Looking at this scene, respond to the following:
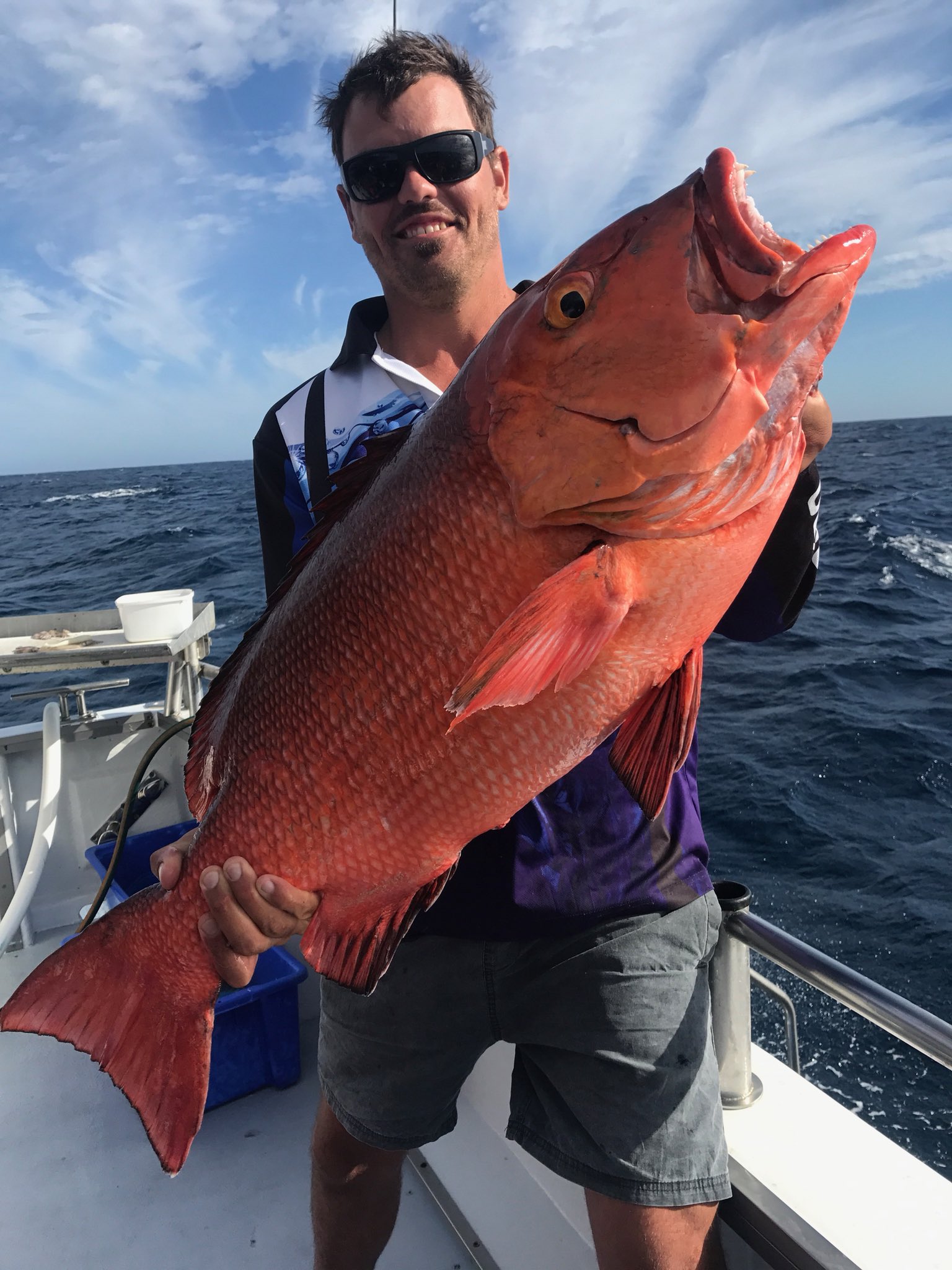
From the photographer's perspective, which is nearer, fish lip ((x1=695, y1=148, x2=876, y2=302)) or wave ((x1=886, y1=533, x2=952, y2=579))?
fish lip ((x1=695, y1=148, x2=876, y2=302))

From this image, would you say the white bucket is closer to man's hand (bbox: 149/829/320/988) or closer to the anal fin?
man's hand (bbox: 149/829/320/988)

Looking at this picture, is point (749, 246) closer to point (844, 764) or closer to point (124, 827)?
point (124, 827)

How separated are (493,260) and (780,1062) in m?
2.28

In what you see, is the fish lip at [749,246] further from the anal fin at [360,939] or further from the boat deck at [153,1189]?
the boat deck at [153,1189]

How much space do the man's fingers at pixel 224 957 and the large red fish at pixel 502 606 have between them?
30 mm

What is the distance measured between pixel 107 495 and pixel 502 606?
59664 millimetres

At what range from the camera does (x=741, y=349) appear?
3.43 ft

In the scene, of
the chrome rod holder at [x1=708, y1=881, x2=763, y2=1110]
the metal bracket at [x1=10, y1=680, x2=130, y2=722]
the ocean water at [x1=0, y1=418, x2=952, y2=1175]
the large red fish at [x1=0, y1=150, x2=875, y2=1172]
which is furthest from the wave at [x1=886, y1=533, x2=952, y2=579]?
the large red fish at [x1=0, y1=150, x2=875, y2=1172]

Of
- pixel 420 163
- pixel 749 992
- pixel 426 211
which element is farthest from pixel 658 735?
pixel 420 163

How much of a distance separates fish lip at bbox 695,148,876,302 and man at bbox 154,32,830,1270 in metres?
0.35

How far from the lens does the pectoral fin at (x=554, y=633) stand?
43.6 inches

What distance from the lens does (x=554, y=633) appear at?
3.66 feet

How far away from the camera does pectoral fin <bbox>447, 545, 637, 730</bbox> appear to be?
111 centimetres

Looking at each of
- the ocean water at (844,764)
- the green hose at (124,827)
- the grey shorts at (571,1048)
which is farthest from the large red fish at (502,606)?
the ocean water at (844,764)
